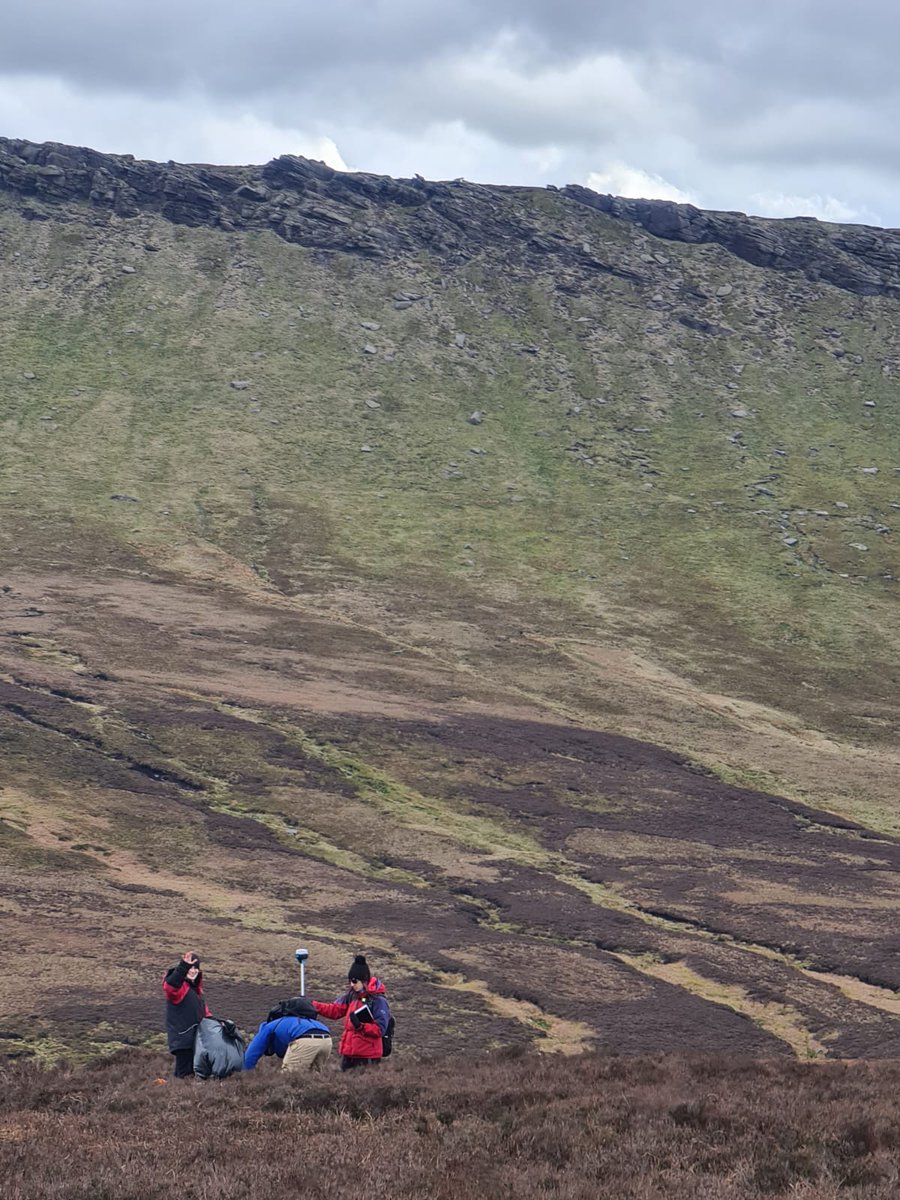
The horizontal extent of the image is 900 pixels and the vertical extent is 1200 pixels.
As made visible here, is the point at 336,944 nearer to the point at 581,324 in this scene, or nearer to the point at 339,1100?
the point at 339,1100

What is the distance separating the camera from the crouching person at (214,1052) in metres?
18.1

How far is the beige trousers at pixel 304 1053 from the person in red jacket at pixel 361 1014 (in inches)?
16.1

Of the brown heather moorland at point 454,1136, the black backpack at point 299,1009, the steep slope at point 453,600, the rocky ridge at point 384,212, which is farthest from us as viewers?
the rocky ridge at point 384,212

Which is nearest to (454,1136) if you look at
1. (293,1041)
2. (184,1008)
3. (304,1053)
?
(304,1053)

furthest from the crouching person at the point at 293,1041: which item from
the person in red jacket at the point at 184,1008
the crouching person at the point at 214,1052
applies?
the person in red jacket at the point at 184,1008

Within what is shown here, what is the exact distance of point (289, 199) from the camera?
158625 mm

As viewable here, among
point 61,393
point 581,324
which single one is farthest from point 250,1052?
point 581,324

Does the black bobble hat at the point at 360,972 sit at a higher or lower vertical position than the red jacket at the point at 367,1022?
higher

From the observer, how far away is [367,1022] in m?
17.2

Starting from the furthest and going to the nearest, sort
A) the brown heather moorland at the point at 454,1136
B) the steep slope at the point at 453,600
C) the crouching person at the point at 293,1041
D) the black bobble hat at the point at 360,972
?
the steep slope at the point at 453,600
the black bobble hat at the point at 360,972
the crouching person at the point at 293,1041
the brown heather moorland at the point at 454,1136

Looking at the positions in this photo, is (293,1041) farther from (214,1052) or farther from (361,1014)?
(214,1052)

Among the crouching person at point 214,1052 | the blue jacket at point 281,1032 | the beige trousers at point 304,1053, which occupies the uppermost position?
the blue jacket at point 281,1032

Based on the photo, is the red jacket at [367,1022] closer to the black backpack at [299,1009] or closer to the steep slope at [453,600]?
the black backpack at [299,1009]

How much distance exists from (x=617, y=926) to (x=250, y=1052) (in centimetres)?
2049
